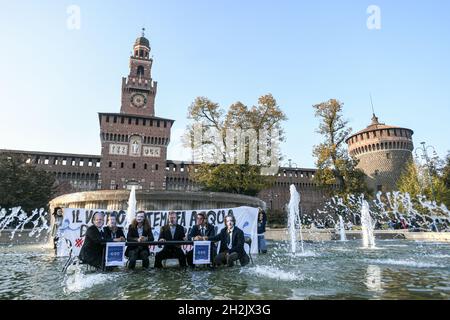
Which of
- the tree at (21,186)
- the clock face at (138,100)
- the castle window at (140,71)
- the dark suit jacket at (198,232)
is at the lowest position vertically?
the dark suit jacket at (198,232)

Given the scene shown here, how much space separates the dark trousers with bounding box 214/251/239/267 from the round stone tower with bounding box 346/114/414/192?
46196 millimetres

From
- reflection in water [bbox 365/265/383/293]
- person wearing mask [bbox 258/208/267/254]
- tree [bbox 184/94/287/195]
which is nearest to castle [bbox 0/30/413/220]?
tree [bbox 184/94/287/195]

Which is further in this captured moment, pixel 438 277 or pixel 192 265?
pixel 192 265

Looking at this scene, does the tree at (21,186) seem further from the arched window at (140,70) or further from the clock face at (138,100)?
the arched window at (140,70)

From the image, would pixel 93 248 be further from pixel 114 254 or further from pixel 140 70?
pixel 140 70

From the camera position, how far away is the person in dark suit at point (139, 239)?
20.9 ft

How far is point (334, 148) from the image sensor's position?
33469mm

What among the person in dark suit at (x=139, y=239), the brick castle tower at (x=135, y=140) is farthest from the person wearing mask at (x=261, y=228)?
the brick castle tower at (x=135, y=140)

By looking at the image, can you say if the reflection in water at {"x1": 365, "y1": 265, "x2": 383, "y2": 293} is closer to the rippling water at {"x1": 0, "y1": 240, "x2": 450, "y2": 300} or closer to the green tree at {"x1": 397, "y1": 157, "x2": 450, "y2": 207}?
the rippling water at {"x1": 0, "y1": 240, "x2": 450, "y2": 300}

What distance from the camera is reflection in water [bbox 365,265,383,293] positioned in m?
4.30

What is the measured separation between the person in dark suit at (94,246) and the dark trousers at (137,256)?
21.7 inches
